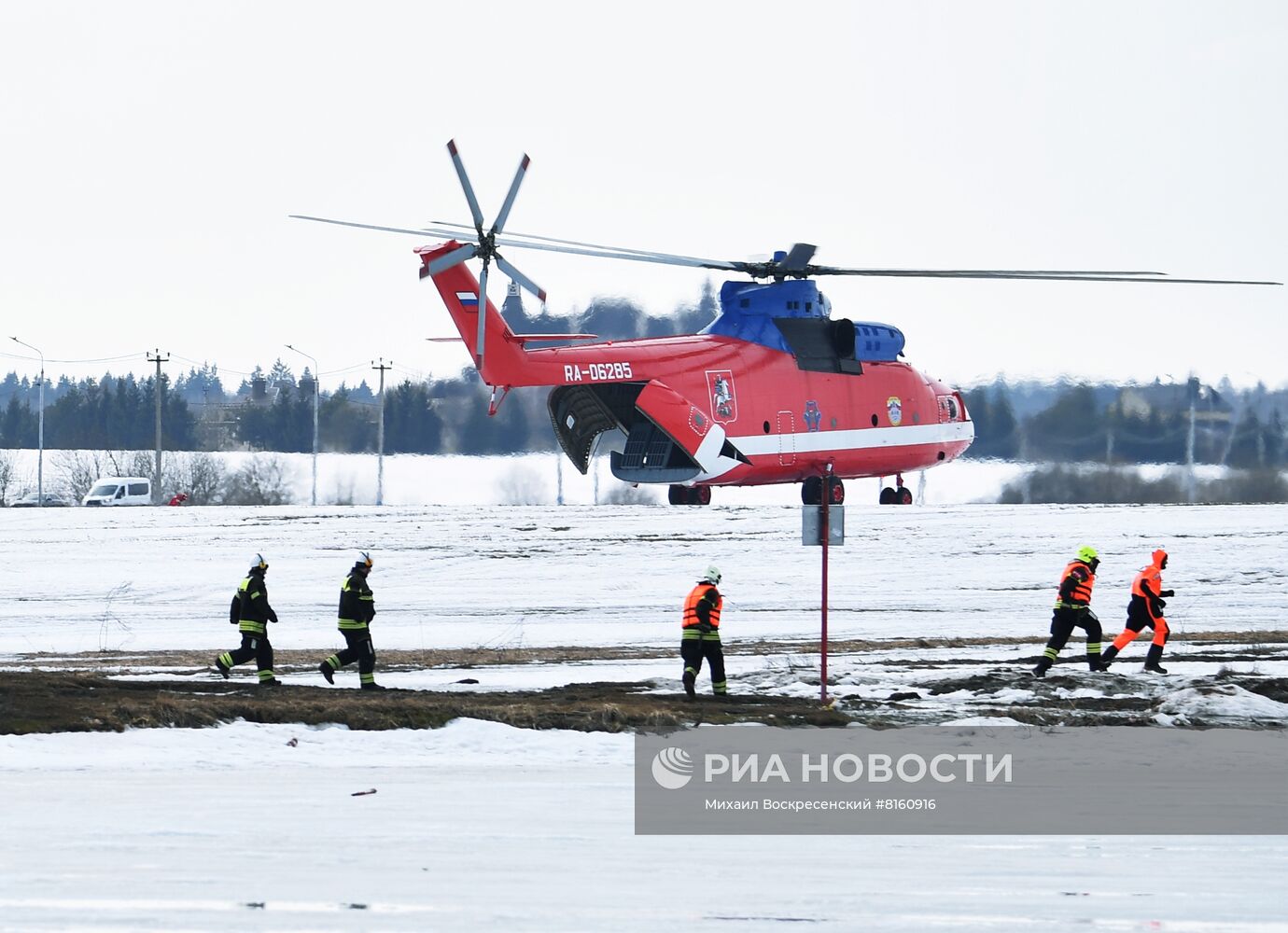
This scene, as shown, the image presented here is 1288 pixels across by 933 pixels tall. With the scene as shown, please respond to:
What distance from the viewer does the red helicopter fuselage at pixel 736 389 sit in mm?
37062

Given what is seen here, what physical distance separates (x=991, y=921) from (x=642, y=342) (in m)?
29.2

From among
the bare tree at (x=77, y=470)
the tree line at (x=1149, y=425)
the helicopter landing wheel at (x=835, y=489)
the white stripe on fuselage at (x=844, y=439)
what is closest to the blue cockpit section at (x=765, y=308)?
the white stripe on fuselage at (x=844, y=439)

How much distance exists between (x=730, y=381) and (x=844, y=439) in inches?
167

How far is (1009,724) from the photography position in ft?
52.2

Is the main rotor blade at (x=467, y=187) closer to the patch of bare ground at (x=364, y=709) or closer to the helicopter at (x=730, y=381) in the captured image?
the helicopter at (x=730, y=381)

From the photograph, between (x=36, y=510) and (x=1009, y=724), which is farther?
(x=36, y=510)

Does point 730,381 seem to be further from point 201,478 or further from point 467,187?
point 201,478

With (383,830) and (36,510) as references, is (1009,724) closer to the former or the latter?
(383,830)

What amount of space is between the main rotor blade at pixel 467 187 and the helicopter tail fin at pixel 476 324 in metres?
1.50

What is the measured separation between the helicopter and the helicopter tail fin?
1.1 inches

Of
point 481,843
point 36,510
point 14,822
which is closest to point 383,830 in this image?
point 481,843

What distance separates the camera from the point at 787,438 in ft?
130

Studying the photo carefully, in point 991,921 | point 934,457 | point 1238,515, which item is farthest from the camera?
point 934,457

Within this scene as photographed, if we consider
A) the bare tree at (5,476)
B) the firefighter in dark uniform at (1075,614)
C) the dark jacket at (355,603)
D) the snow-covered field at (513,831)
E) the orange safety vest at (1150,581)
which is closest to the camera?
the snow-covered field at (513,831)
